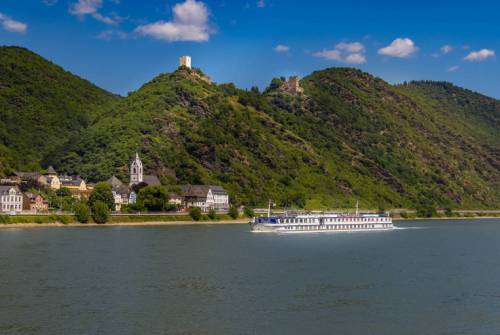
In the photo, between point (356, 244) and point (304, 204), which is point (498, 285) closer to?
point (356, 244)

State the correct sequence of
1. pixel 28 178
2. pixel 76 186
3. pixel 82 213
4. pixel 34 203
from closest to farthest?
pixel 82 213 < pixel 34 203 < pixel 28 178 < pixel 76 186

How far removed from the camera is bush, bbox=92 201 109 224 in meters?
110

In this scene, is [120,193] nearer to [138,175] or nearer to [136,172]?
[138,175]

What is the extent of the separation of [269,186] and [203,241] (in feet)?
253

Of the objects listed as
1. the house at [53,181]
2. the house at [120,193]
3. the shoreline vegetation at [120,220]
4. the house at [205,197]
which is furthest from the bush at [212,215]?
the house at [53,181]

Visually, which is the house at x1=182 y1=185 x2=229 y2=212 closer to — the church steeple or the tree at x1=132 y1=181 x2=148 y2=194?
the tree at x1=132 y1=181 x2=148 y2=194

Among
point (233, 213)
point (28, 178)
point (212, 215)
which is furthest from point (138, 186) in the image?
point (28, 178)

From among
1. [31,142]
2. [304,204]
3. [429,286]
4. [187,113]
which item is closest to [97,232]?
→ [429,286]

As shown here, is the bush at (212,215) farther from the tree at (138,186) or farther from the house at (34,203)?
the house at (34,203)

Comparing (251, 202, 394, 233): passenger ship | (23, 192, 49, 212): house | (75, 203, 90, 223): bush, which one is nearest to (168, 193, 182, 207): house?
(251, 202, 394, 233): passenger ship

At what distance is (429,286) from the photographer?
5256 centimetres

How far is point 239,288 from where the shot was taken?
163 feet

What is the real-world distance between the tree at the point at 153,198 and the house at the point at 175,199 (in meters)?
7.40

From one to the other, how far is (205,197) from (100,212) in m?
33.8
